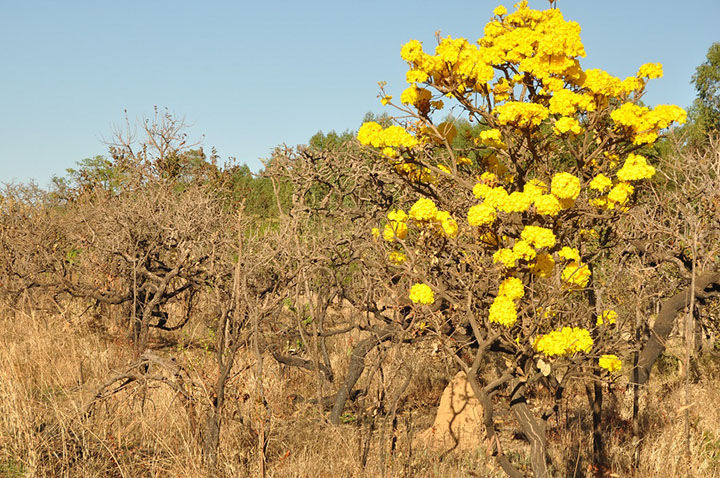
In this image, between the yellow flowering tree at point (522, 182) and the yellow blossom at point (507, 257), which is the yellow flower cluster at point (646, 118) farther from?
the yellow blossom at point (507, 257)

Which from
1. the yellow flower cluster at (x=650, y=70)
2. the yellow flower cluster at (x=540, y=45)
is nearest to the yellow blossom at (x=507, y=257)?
the yellow flower cluster at (x=540, y=45)

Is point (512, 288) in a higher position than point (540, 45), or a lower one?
lower

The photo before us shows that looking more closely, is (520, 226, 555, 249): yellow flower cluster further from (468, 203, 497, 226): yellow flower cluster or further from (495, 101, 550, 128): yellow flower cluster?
(495, 101, 550, 128): yellow flower cluster

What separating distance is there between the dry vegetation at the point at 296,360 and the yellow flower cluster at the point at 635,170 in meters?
0.82

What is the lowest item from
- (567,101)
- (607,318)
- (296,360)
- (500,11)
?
(296,360)

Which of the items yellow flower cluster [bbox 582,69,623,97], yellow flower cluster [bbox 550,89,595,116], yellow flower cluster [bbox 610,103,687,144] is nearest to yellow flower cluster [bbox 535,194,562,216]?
yellow flower cluster [bbox 550,89,595,116]

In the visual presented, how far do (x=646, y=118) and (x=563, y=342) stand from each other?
141 centimetres

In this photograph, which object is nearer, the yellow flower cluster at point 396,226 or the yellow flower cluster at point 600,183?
the yellow flower cluster at point 600,183

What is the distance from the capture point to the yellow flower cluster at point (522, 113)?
3.22m

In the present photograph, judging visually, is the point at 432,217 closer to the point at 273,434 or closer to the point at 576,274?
the point at 576,274

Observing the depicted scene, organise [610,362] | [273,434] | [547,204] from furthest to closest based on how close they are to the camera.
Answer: [273,434], [610,362], [547,204]

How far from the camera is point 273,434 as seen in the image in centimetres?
591

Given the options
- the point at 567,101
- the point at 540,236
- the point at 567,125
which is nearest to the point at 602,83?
the point at 567,101

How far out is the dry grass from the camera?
4.27m
